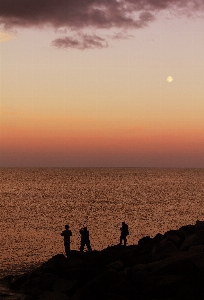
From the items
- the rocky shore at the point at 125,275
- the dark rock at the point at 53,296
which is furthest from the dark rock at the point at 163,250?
the dark rock at the point at 53,296

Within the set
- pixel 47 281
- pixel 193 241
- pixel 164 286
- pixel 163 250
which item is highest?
pixel 193 241

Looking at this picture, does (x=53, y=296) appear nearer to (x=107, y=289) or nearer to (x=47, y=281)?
(x=47, y=281)

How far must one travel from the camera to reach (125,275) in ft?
71.5

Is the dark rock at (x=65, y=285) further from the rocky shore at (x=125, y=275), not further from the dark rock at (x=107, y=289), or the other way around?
the dark rock at (x=107, y=289)

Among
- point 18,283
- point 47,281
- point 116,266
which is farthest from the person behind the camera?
point 18,283

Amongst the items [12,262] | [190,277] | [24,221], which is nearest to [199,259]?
[190,277]

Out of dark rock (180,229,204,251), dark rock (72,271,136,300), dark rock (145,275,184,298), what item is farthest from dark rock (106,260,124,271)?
dark rock (180,229,204,251)

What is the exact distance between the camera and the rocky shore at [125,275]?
19906 millimetres

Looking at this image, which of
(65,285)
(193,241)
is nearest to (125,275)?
(65,285)

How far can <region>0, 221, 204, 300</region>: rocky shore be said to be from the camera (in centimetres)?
1991

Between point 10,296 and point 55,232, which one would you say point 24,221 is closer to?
point 55,232

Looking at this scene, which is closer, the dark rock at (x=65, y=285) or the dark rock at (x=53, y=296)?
the dark rock at (x=53, y=296)

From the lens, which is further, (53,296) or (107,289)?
(53,296)

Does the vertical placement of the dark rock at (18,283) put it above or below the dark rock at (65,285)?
below
